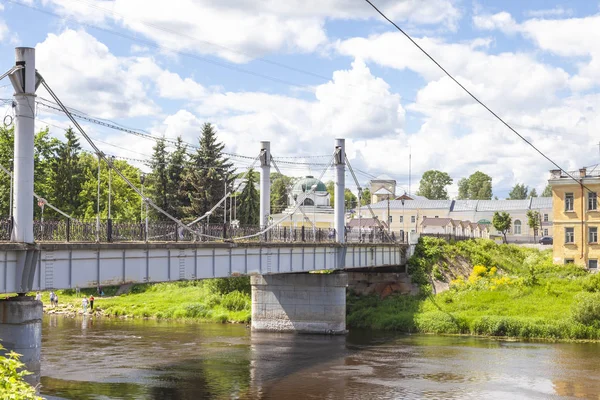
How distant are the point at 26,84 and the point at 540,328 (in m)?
36.6

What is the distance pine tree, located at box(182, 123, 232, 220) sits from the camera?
80750mm

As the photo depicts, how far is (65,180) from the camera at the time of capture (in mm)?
78250

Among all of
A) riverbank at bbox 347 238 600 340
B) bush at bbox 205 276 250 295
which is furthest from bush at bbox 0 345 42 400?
bush at bbox 205 276 250 295

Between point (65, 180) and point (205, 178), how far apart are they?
47.1ft

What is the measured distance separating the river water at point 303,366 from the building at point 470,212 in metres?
82.0

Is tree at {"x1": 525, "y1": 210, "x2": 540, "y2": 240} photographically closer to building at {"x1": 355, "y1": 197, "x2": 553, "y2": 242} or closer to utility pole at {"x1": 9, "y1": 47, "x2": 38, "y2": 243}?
building at {"x1": 355, "y1": 197, "x2": 553, "y2": 242}

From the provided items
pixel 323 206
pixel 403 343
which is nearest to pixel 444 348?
pixel 403 343

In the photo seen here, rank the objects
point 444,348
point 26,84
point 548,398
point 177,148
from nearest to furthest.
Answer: point 26,84, point 548,398, point 444,348, point 177,148

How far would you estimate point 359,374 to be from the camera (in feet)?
121

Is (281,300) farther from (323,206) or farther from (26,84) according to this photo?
(323,206)

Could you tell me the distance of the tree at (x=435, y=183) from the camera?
19625 cm

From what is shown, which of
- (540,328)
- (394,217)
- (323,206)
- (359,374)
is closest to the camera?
(359,374)

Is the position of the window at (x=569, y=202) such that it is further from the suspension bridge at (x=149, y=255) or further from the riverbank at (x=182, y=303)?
the riverbank at (x=182, y=303)

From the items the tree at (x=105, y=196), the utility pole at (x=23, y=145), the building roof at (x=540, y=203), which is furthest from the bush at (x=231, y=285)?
the building roof at (x=540, y=203)
